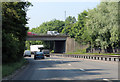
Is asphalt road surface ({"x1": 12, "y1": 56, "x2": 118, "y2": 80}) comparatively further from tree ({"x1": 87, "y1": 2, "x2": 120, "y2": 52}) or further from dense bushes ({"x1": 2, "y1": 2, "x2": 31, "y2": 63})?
tree ({"x1": 87, "y1": 2, "x2": 120, "y2": 52})

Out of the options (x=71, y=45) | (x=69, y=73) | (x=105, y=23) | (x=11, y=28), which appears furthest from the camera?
(x=71, y=45)

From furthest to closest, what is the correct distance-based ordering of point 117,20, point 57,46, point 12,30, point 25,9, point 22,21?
point 57,46
point 117,20
point 25,9
point 22,21
point 12,30

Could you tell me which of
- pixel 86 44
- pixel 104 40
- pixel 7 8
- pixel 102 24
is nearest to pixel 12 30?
pixel 7 8

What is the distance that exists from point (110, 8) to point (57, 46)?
71860 mm

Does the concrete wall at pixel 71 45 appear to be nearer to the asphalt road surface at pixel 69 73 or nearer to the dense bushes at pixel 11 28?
the dense bushes at pixel 11 28

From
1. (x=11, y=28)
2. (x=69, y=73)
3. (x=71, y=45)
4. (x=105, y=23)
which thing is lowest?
(x=69, y=73)

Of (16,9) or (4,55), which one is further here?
(16,9)

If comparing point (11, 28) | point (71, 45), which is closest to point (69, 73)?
point (11, 28)

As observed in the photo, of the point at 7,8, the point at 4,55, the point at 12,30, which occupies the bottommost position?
the point at 4,55

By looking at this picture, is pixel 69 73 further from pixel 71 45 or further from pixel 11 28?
pixel 71 45

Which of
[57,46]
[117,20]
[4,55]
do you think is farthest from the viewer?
[57,46]

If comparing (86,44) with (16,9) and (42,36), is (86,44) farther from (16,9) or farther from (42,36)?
(16,9)

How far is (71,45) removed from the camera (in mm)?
94000

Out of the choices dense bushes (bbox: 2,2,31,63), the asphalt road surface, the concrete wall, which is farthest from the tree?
the concrete wall
